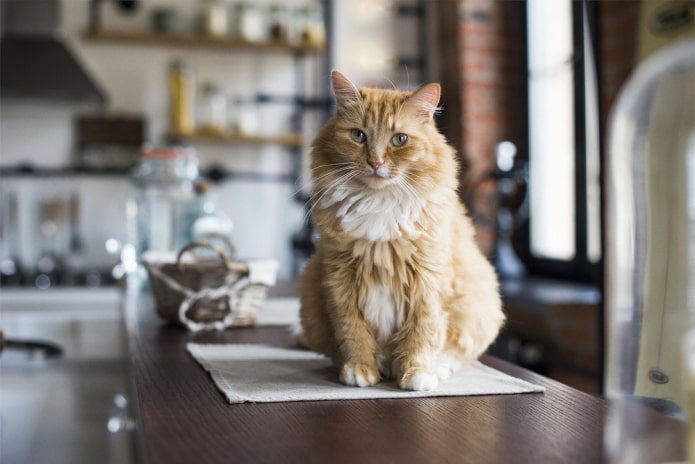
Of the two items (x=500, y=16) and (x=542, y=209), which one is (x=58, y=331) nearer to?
(x=542, y=209)

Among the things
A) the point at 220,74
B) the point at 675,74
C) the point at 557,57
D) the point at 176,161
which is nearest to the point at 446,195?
the point at 675,74

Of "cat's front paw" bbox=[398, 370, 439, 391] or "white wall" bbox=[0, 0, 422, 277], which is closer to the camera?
"cat's front paw" bbox=[398, 370, 439, 391]

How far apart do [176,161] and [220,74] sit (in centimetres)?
183

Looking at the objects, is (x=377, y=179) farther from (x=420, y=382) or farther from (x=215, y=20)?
(x=215, y=20)

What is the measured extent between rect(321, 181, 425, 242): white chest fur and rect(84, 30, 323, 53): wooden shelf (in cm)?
292

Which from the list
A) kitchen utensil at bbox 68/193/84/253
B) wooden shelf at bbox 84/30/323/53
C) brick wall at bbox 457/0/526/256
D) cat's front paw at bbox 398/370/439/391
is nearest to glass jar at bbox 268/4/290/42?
wooden shelf at bbox 84/30/323/53

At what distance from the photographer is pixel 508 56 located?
3.58m

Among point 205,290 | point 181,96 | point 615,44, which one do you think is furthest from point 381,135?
point 181,96

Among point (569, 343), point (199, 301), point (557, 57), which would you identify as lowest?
point (569, 343)

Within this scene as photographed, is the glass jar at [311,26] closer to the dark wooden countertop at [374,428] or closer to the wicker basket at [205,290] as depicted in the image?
the wicker basket at [205,290]

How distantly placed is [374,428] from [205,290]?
71 cm

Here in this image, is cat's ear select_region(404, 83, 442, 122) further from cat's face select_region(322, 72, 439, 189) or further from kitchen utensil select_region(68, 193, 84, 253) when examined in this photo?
kitchen utensil select_region(68, 193, 84, 253)

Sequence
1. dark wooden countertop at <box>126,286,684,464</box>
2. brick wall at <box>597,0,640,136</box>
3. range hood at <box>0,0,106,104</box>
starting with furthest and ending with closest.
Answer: range hood at <box>0,0,106,104</box>
brick wall at <box>597,0,640,136</box>
dark wooden countertop at <box>126,286,684,464</box>

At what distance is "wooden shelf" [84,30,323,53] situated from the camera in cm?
360
